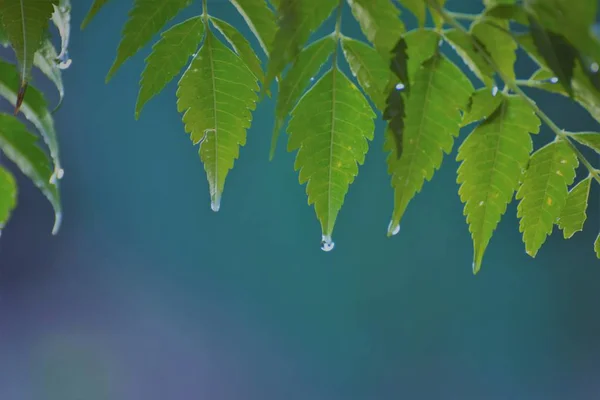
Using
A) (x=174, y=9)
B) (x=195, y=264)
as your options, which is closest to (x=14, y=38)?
(x=174, y=9)

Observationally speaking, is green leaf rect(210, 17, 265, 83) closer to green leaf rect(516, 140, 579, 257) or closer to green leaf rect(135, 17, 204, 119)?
green leaf rect(135, 17, 204, 119)

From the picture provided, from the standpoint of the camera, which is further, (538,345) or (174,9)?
(538,345)

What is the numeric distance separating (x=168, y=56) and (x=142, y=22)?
28 mm

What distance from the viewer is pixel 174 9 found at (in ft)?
0.80

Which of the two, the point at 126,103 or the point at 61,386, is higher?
the point at 126,103

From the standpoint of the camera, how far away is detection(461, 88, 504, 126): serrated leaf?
0.25 metres

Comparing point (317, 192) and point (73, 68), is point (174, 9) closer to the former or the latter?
point (317, 192)

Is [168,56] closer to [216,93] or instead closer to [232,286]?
[216,93]

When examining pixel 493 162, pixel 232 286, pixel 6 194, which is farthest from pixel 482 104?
pixel 232 286

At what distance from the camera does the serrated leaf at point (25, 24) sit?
0.21m

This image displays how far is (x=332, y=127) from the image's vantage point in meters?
0.25

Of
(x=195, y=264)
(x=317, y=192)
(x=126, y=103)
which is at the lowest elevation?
(x=317, y=192)

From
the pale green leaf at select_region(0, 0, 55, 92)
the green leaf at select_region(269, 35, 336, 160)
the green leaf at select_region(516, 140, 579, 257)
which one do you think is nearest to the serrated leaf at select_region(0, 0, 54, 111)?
the pale green leaf at select_region(0, 0, 55, 92)

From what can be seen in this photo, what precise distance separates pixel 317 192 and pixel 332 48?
2.7 inches
